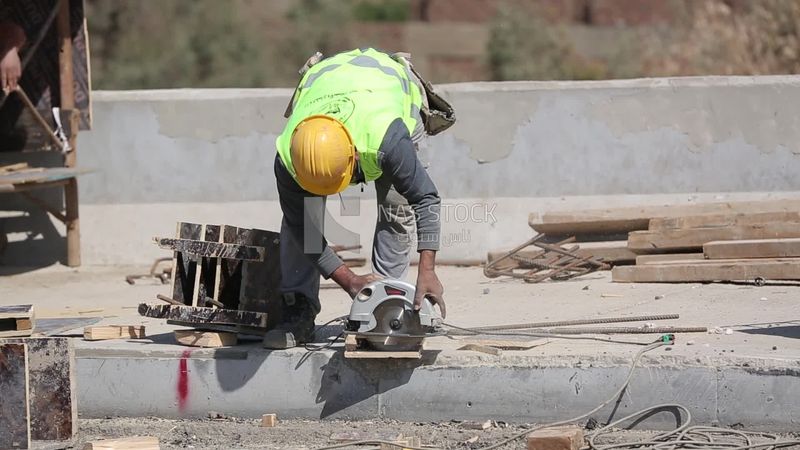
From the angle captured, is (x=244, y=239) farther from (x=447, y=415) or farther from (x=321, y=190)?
(x=447, y=415)

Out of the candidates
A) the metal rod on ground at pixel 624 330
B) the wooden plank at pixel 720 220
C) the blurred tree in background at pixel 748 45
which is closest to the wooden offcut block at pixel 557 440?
the metal rod on ground at pixel 624 330

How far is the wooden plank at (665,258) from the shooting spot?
7404mm

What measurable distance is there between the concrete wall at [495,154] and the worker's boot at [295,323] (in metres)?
2.80

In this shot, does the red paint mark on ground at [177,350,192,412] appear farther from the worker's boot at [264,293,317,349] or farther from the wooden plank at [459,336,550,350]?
the wooden plank at [459,336,550,350]

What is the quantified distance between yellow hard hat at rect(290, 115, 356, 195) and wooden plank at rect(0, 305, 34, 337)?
1.58 metres

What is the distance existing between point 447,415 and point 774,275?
7.96 feet

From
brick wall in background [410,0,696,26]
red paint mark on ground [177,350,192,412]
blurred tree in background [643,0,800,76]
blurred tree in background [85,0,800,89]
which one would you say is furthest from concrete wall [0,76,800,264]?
brick wall in background [410,0,696,26]

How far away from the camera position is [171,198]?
364 inches

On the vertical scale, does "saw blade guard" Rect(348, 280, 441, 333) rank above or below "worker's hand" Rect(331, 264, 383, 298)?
below

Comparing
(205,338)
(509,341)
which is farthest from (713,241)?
(205,338)

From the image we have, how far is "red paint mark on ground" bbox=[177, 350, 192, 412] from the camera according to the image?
6109mm

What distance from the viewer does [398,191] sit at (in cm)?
561

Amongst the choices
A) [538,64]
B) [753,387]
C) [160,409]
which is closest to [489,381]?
[753,387]

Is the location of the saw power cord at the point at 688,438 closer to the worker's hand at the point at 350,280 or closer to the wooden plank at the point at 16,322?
the worker's hand at the point at 350,280
